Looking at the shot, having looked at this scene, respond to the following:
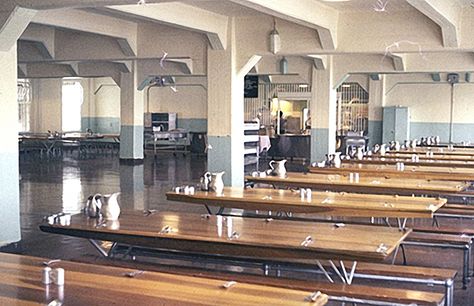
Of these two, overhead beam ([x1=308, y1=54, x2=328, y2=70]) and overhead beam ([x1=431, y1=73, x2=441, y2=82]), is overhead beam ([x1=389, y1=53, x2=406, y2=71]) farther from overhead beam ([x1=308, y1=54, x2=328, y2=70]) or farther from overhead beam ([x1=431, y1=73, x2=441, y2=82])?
overhead beam ([x1=431, y1=73, x2=441, y2=82])

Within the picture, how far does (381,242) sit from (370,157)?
6497 millimetres

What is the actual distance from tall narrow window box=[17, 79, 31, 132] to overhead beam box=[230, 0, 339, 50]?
13977 millimetres

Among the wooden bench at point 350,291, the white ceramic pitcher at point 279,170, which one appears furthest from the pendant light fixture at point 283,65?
the wooden bench at point 350,291

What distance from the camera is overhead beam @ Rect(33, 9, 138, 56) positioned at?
30.2 feet

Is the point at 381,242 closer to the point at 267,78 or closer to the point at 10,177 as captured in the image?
the point at 10,177

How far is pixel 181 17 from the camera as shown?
28.5 ft

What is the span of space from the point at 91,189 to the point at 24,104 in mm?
11272

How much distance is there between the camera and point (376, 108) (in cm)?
1909

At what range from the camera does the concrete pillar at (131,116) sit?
51.4 feet

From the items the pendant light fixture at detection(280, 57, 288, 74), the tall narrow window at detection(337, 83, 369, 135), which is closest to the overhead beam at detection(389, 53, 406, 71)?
the pendant light fixture at detection(280, 57, 288, 74)

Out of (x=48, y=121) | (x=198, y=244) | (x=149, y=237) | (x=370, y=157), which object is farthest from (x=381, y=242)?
(x=48, y=121)

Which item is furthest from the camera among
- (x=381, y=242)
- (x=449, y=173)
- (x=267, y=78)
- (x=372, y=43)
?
(x=267, y=78)

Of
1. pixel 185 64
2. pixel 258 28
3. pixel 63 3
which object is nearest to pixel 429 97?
pixel 185 64

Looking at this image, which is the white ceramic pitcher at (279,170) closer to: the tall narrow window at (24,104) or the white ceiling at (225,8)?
the white ceiling at (225,8)
